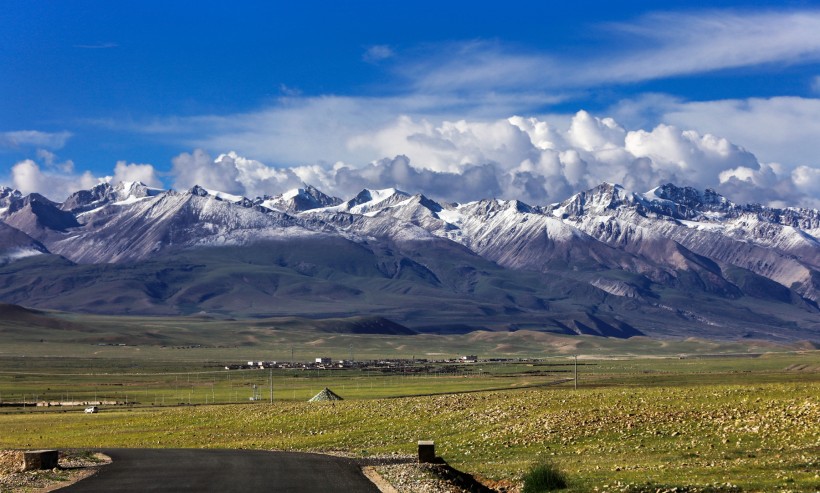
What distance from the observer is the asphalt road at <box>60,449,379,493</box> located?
111 feet

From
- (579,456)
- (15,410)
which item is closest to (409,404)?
(579,456)

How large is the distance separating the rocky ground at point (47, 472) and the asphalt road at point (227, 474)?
0.64 metres

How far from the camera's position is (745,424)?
4531 centimetres

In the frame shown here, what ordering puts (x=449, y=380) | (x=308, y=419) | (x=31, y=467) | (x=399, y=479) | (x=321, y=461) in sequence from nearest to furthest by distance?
(x=399, y=479) → (x=31, y=467) → (x=321, y=461) → (x=308, y=419) → (x=449, y=380)

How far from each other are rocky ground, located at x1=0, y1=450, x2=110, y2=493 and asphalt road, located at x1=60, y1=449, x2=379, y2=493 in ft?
2.09

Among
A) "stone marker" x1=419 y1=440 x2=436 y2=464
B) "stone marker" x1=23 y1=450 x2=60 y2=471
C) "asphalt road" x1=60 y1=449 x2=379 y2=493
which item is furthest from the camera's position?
"stone marker" x1=419 y1=440 x2=436 y2=464

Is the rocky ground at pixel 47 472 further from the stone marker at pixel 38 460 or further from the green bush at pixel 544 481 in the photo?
the green bush at pixel 544 481

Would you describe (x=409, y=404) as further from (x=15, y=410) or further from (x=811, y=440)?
(x=15, y=410)

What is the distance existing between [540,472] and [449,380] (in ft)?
456

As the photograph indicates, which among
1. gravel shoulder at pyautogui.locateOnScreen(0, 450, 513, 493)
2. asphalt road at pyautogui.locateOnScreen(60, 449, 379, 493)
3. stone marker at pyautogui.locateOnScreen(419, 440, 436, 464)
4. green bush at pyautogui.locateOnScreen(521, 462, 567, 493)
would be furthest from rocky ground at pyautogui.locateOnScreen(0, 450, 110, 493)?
green bush at pyautogui.locateOnScreen(521, 462, 567, 493)

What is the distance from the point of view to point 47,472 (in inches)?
1505

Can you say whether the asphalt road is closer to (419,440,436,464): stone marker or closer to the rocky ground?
the rocky ground

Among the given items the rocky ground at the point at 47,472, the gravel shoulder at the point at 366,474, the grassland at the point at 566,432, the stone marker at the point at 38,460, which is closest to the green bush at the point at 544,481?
the grassland at the point at 566,432

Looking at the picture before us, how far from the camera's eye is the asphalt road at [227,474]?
1330 inches
